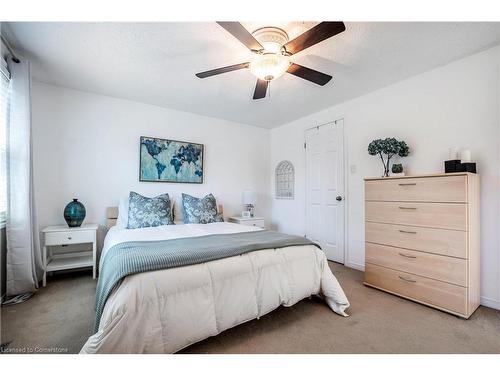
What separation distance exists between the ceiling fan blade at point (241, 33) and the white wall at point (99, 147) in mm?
2242

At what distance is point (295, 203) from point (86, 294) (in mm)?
3039

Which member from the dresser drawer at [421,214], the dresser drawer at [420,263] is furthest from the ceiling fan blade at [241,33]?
the dresser drawer at [420,263]

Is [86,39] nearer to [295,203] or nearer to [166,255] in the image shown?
[166,255]

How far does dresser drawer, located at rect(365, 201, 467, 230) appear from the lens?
1.83 meters

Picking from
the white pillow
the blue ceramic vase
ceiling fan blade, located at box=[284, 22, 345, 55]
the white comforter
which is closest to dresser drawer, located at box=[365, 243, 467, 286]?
the white comforter

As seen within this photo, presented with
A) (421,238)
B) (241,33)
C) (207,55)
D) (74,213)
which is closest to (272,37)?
(241,33)

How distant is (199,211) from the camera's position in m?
3.04

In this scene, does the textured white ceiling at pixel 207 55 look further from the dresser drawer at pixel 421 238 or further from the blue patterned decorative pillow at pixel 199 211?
the dresser drawer at pixel 421 238

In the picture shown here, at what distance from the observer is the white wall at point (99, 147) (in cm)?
269

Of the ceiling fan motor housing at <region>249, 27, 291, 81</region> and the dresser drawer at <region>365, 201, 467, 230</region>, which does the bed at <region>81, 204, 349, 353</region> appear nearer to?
the dresser drawer at <region>365, 201, 467, 230</region>

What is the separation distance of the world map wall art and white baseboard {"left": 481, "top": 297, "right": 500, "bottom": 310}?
3.46m

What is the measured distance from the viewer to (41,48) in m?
1.99

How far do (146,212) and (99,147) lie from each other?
1136 mm
